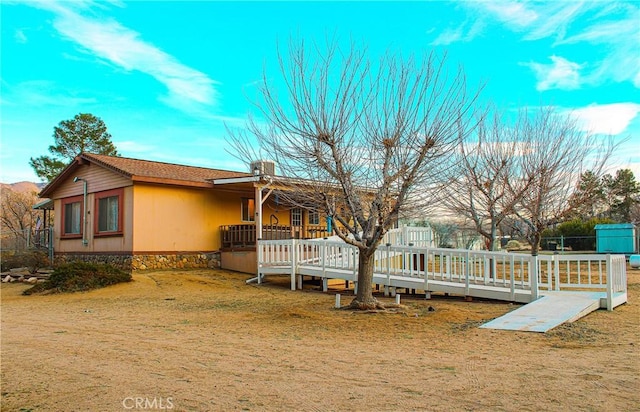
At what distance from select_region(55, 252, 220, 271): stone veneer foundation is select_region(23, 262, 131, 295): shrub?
8.31 feet

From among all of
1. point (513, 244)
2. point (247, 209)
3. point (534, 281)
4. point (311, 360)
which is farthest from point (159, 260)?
point (513, 244)

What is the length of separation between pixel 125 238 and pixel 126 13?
7.10 m

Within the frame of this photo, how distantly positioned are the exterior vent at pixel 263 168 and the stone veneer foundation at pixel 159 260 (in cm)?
690

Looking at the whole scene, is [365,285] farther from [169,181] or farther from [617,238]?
[617,238]

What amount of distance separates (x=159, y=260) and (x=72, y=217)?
5357 mm

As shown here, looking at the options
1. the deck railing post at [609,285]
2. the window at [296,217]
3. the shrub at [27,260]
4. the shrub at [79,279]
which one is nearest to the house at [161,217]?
the window at [296,217]

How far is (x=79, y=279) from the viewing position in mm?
14492

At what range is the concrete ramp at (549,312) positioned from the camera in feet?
26.9

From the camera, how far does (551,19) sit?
1420 centimetres

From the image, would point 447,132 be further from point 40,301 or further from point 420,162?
point 40,301

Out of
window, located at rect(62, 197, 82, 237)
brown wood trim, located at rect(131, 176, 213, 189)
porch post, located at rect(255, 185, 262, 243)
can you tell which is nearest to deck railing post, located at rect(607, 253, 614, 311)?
porch post, located at rect(255, 185, 262, 243)

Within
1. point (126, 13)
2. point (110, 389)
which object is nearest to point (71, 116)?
point (126, 13)

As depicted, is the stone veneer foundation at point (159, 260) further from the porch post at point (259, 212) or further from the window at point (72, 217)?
the porch post at point (259, 212)

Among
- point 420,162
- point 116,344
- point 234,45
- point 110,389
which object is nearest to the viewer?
point 110,389
